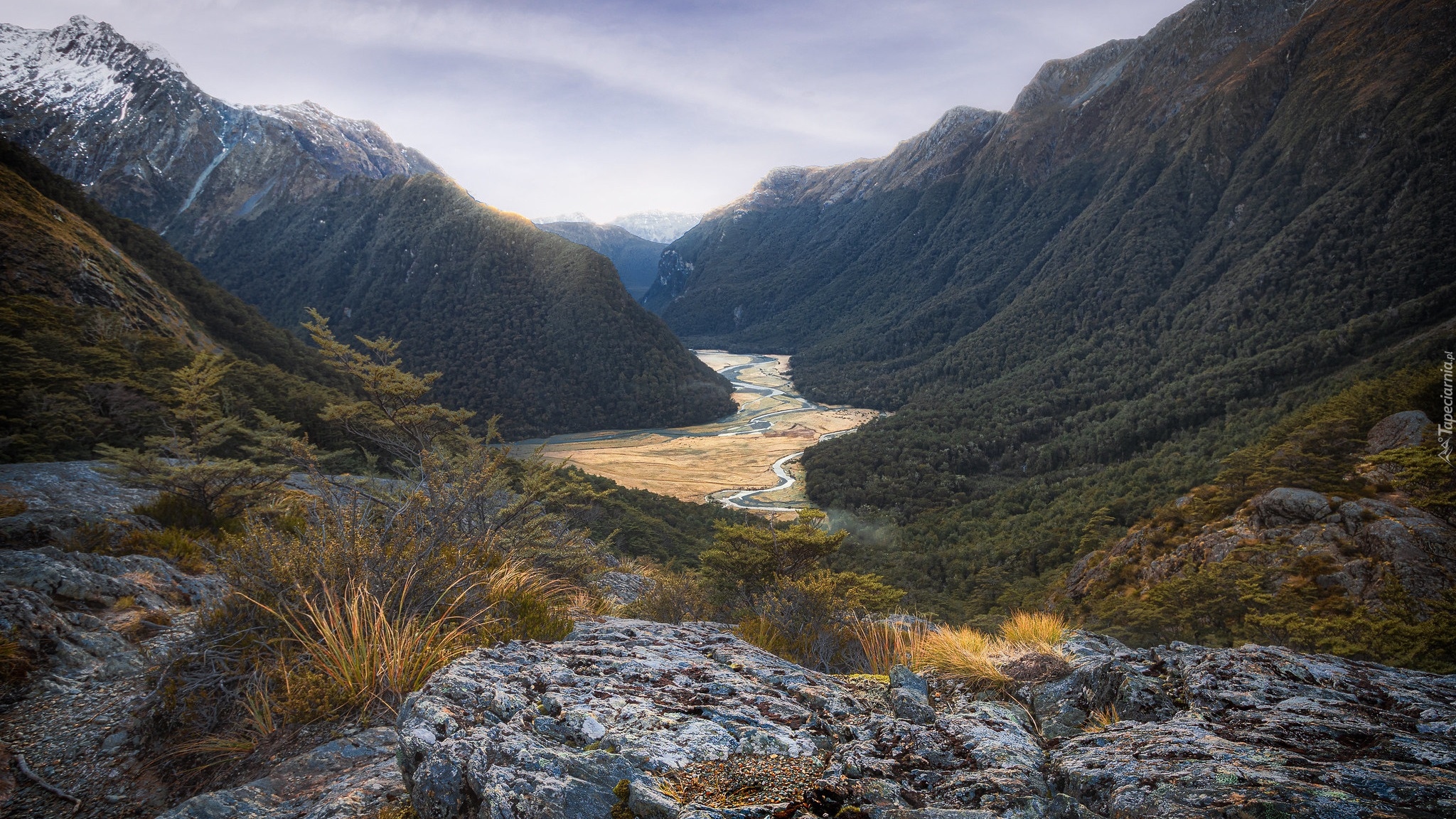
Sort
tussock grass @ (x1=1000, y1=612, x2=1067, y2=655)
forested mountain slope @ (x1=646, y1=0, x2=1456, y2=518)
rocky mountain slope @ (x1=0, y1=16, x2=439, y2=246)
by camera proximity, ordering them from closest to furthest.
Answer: tussock grass @ (x1=1000, y1=612, x2=1067, y2=655), forested mountain slope @ (x1=646, y1=0, x2=1456, y2=518), rocky mountain slope @ (x1=0, y1=16, x2=439, y2=246)

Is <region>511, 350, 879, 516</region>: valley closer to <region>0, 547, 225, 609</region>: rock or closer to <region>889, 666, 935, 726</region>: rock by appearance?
<region>0, 547, 225, 609</region>: rock

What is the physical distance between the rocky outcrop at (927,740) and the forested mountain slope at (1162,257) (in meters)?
38.7

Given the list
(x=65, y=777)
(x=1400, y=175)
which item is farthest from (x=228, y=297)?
(x=1400, y=175)

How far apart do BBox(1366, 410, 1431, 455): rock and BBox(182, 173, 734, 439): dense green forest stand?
6839 centimetres

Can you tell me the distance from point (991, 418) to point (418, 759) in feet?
196

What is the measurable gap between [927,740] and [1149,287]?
84761mm

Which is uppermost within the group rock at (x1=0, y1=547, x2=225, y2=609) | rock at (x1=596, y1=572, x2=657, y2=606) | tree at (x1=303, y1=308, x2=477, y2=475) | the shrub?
tree at (x1=303, y1=308, x2=477, y2=475)

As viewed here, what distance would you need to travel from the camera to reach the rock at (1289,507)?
502 inches

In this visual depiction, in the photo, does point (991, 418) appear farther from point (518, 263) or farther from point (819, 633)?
point (518, 263)

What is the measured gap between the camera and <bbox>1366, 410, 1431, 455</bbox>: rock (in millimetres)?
14797

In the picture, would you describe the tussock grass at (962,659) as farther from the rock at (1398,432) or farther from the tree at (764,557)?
the rock at (1398,432)

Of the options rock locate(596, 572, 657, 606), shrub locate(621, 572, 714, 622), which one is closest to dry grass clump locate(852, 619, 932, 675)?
shrub locate(621, 572, 714, 622)

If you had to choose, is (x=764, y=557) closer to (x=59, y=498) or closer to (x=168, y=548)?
(x=168, y=548)

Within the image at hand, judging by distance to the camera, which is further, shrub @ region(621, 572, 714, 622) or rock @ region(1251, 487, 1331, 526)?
rock @ region(1251, 487, 1331, 526)
